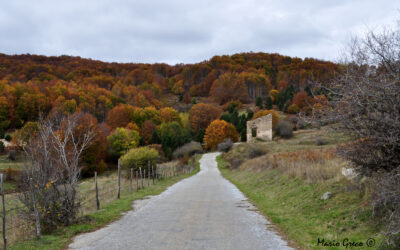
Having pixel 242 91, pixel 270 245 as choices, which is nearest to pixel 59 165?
pixel 270 245

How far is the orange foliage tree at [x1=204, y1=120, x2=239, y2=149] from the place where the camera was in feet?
257

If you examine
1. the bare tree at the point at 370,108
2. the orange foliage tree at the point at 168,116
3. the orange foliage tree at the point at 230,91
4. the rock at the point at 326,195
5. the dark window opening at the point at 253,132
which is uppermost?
the orange foliage tree at the point at 230,91

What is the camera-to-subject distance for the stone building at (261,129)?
220 ft

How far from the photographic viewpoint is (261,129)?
68250mm

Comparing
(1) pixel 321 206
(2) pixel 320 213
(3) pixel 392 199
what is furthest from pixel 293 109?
(3) pixel 392 199

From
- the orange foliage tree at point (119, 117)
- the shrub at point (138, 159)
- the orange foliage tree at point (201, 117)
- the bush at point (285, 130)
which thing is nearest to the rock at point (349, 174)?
the shrub at point (138, 159)

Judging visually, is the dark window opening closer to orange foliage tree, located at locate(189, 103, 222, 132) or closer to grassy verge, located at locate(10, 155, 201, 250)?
orange foliage tree, located at locate(189, 103, 222, 132)

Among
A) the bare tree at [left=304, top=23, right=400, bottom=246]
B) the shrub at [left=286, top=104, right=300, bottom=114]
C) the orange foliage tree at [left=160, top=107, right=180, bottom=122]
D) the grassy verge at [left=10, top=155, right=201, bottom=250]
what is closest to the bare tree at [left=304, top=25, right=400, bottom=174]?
the bare tree at [left=304, top=23, right=400, bottom=246]

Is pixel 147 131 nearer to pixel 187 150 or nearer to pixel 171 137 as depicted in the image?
pixel 171 137

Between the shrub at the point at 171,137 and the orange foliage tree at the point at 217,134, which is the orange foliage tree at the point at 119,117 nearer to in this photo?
the shrub at the point at 171,137

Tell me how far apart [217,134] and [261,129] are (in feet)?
44.9

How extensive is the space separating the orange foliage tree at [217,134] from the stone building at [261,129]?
936cm

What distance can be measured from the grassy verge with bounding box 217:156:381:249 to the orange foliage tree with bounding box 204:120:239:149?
63.9m

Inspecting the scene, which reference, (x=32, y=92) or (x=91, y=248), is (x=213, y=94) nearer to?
(x=32, y=92)
